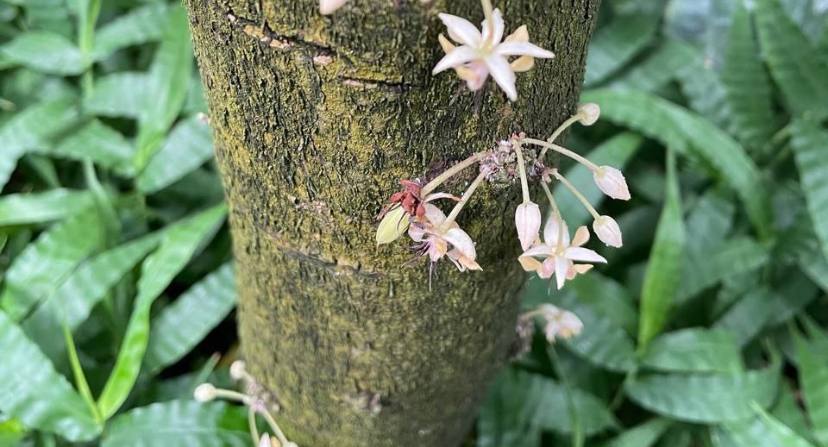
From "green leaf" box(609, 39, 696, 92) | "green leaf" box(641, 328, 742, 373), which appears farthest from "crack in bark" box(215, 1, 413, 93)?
"green leaf" box(609, 39, 696, 92)

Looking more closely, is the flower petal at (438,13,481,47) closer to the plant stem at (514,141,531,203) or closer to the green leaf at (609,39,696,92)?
the plant stem at (514,141,531,203)

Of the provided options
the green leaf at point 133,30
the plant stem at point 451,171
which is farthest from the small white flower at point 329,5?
the green leaf at point 133,30

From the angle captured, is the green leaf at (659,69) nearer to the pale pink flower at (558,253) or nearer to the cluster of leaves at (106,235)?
the cluster of leaves at (106,235)

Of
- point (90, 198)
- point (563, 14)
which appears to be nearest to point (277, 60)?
point (563, 14)

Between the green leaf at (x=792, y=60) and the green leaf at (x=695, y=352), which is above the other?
the green leaf at (x=792, y=60)

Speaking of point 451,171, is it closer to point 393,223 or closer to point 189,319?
point 393,223

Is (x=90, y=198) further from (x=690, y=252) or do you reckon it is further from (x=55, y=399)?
(x=690, y=252)
